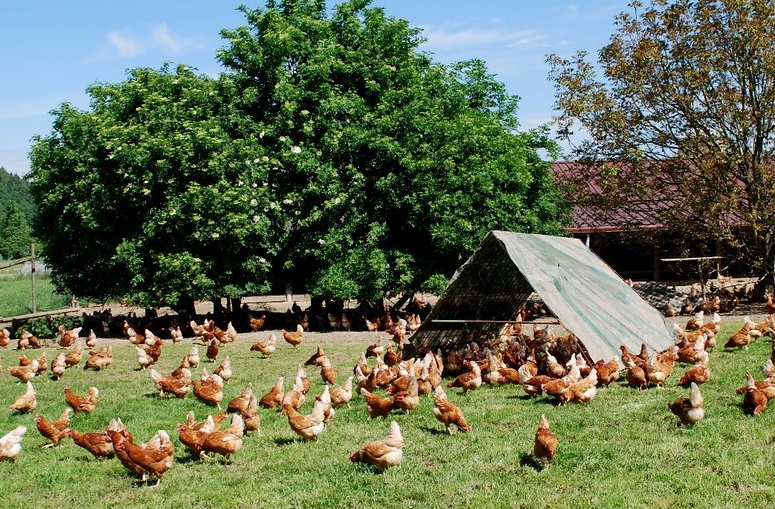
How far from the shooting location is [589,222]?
101ft

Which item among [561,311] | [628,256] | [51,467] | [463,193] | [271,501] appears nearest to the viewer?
[271,501]

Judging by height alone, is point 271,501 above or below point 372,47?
below

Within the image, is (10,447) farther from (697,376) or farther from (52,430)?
(697,376)

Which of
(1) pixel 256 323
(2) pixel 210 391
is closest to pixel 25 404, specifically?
(2) pixel 210 391

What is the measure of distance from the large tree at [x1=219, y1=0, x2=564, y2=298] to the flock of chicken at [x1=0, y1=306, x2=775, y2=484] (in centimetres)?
472

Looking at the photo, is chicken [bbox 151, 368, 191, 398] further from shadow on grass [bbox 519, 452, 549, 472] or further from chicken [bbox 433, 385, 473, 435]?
shadow on grass [bbox 519, 452, 549, 472]

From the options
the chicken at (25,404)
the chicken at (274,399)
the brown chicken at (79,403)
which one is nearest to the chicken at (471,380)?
the chicken at (274,399)

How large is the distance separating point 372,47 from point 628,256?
16592mm

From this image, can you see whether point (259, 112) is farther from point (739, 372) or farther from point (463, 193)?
point (739, 372)

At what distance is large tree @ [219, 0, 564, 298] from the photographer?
19.1m

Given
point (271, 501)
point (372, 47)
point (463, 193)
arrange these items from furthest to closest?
point (372, 47) < point (463, 193) < point (271, 501)

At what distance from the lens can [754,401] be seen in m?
8.31

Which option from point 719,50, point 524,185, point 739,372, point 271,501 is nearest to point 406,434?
point 271,501

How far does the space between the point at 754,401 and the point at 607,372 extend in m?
2.08
